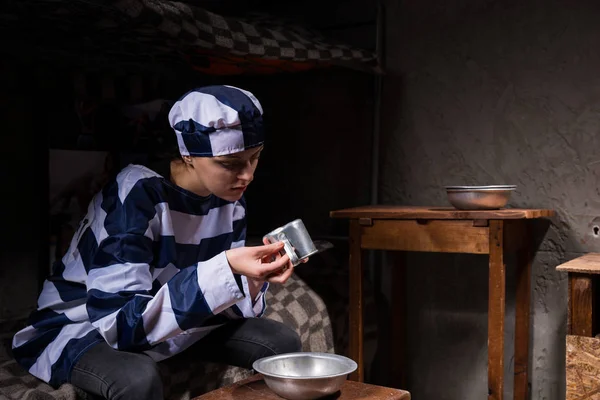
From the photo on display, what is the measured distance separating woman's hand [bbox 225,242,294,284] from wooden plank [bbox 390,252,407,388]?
168 centimetres

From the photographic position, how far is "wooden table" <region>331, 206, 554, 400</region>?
2.43 m

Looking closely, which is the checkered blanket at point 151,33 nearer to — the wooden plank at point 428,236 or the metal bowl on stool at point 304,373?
the wooden plank at point 428,236

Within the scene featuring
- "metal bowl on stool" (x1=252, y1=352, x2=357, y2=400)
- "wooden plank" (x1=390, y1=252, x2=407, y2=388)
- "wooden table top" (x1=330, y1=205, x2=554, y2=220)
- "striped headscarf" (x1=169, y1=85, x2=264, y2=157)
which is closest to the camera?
"metal bowl on stool" (x1=252, y1=352, x2=357, y2=400)

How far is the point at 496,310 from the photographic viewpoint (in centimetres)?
244

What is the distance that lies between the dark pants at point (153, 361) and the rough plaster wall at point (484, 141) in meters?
1.37

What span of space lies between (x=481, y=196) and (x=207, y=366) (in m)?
1.15

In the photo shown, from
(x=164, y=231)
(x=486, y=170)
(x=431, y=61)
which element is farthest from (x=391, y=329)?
(x=164, y=231)

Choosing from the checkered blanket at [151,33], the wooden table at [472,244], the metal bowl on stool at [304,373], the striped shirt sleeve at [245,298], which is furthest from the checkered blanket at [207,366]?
the checkered blanket at [151,33]

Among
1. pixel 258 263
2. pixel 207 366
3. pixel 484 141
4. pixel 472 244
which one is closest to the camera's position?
pixel 258 263

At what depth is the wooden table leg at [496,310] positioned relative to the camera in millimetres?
2408

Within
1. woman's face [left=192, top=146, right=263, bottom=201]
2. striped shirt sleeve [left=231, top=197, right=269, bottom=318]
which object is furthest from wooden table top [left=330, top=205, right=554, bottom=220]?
woman's face [left=192, top=146, right=263, bottom=201]

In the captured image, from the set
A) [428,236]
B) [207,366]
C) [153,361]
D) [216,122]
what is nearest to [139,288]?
[153,361]

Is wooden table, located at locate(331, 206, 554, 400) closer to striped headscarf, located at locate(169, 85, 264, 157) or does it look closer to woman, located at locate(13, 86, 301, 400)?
woman, located at locate(13, 86, 301, 400)

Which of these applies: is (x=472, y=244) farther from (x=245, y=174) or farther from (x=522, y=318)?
(x=245, y=174)
